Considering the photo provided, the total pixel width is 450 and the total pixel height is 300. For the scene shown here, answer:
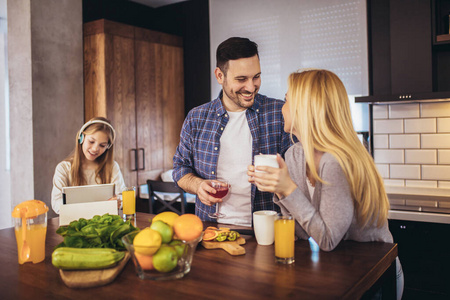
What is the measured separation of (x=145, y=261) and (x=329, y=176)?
66cm

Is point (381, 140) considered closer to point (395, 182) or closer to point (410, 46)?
point (395, 182)

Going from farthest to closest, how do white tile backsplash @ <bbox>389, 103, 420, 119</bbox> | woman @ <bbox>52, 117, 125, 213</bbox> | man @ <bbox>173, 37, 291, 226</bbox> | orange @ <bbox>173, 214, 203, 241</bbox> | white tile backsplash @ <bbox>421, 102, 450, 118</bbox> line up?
white tile backsplash @ <bbox>389, 103, 420, 119</bbox> → white tile backsplash @ <bbox>421, 102, 450, 118</bbox> → woman @ <bbox>52, 117, 125, 213</bbox> → man @ <bbox>173, 37, 291, 226</bbox> → orange @ <bbox>173, 214, 203, 241</bbox>

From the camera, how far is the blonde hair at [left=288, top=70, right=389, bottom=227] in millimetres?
1364

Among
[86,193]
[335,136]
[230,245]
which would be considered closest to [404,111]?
[335,136]

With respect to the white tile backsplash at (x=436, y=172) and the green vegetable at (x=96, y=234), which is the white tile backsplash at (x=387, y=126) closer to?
the white tile backsplash at (x=436, y=172)

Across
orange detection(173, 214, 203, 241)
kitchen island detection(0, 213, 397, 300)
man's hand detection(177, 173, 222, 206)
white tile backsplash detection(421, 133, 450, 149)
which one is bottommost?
kitchen island detection(0, 213, 397, 300)

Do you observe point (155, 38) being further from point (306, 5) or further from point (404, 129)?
point (404, 129)

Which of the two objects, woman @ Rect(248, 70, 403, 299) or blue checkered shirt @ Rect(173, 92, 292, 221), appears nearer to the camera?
woman @ Rect(248, 70, 403, 299)

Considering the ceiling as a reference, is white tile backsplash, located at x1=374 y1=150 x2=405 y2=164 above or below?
below

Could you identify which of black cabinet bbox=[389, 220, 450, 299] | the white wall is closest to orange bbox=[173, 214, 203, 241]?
black cabinet bbox=[389, 220, 450, 299]

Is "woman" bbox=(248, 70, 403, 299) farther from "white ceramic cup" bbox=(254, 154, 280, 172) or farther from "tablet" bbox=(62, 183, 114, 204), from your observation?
"tablet" bbox=(62, 183, 114, 204)

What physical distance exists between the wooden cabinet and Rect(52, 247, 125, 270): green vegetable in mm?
2833

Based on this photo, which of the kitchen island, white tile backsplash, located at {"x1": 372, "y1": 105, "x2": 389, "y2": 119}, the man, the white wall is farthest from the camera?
the white wall

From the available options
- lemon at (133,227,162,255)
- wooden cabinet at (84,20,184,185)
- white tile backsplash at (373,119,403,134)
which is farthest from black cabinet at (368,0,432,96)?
lemon at (133,227,162,255)
